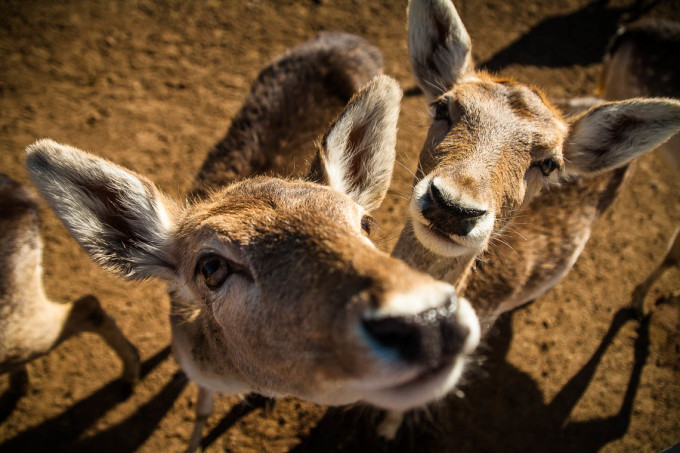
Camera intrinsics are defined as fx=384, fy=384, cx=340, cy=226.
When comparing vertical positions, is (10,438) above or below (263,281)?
below

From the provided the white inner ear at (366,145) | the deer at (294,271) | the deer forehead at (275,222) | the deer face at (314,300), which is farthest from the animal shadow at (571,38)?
the deer face at (314,300)

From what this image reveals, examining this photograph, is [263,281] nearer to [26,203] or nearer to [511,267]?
[511,267]

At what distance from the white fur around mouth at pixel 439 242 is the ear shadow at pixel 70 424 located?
3283mm

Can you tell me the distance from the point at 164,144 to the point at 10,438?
350 cm

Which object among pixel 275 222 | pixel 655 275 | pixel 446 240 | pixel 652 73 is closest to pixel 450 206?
pixel 446 240

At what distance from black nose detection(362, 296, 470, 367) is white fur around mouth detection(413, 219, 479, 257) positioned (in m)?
1.02

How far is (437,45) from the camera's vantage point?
318cm

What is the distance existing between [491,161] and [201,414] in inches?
124

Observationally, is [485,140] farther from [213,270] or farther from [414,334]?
[213,270]

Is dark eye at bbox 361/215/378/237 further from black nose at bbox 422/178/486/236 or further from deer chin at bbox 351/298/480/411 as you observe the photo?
deer chin at bbox 351/298/480/411

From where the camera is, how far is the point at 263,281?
1637mm

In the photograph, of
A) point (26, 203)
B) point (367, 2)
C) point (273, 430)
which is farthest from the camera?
point (367, 2)

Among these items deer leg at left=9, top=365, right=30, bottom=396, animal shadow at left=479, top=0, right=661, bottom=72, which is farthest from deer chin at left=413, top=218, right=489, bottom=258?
animal shadow at left=479, top=0, right=661, bottom=72

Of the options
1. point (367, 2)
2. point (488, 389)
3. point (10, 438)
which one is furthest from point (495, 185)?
point (367, 2)
